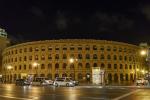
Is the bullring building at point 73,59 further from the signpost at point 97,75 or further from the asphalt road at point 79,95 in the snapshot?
the asphalt road at point 79,95

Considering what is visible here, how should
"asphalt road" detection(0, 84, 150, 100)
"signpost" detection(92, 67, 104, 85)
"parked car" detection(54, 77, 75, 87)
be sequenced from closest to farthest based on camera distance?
"asphalt road" detection(0, 84, 150, 100)
"signpost" detection(92, 67, 104, 85)
"parked car" detection(54, 77, 75, 87)

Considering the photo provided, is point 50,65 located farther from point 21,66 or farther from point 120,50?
point 120,50

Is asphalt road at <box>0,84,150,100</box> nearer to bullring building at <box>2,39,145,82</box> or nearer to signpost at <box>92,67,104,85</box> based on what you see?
signpost at <box>92,67,104,85</box>

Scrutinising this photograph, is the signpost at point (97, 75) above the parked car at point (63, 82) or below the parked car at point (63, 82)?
above

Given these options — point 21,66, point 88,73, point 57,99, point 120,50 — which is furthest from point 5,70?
point 57,99

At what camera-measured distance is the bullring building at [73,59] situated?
105125 mm

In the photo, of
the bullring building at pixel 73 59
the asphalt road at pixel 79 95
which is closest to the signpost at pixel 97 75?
the asphalt road at pixel 79 95

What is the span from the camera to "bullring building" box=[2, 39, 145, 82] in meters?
105

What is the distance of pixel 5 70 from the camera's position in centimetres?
12275

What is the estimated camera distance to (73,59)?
103 metres

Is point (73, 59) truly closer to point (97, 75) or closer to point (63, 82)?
point (63, 82)

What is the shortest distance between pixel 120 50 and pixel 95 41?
11.0 metres

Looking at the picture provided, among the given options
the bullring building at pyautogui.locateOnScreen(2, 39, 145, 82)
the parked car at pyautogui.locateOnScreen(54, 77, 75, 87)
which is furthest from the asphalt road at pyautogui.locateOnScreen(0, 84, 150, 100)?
the bullring building at pyautogui.locateOnScreen(2, 39, 145, 82)

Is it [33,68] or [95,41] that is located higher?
[95,41]
